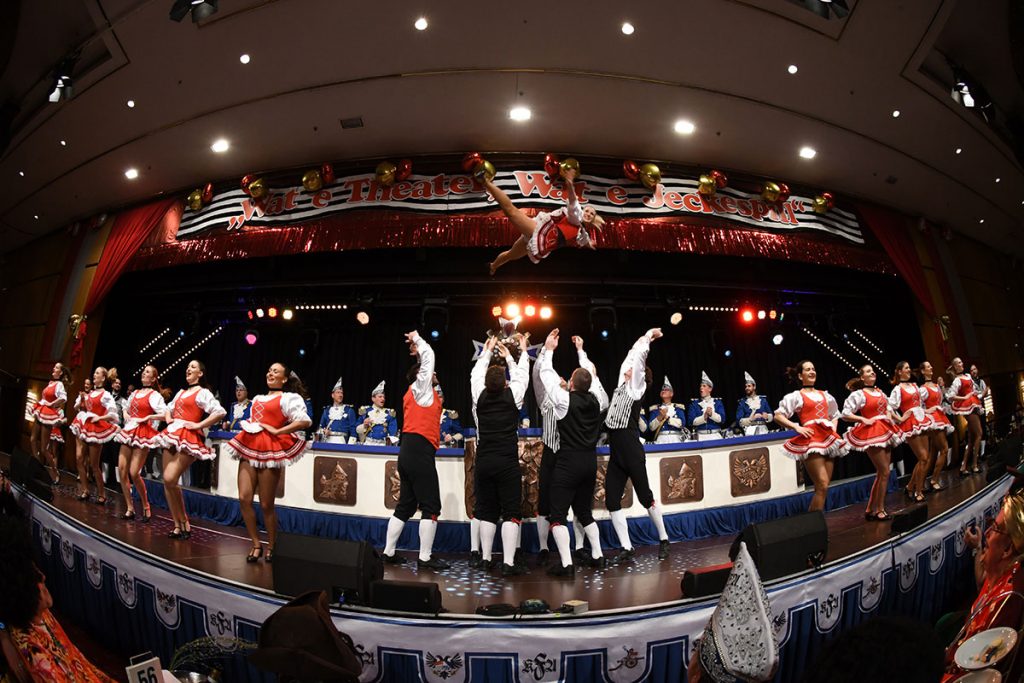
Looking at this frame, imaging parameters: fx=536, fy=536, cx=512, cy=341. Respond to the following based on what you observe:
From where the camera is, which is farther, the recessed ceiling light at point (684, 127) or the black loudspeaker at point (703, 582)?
the recessed ceiling light at point (684, 127)

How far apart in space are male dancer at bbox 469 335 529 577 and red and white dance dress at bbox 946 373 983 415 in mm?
3276

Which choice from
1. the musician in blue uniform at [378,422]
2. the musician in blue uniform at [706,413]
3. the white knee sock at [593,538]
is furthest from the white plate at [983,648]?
the musician in blue uniform at [378,422]

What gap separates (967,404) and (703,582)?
2688 mm

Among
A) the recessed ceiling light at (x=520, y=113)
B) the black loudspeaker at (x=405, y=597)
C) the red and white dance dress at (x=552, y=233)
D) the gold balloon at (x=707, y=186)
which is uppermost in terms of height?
the recessed ceiling light at (x=520, y=113)

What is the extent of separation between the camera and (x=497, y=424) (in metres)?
4.68

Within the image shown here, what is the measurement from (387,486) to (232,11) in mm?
5289

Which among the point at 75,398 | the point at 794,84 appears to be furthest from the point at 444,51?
the point at 75,398

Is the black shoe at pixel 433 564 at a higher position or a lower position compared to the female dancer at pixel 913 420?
lower

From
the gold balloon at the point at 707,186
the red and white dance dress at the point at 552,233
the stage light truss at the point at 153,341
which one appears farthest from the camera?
the gold balloon at the point at 707,186

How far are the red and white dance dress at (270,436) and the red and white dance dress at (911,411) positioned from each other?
6622 millimetres

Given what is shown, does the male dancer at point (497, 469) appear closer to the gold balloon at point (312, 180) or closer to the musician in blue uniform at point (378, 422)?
the musician in blue uniform at point (378, 422)

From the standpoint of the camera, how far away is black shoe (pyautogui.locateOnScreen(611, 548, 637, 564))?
16.3 feet

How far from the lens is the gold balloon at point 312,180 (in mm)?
8516

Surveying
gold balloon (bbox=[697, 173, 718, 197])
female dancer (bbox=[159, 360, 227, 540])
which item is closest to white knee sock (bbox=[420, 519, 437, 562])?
female dancer (bbox=[159, 360, 227, 540])
